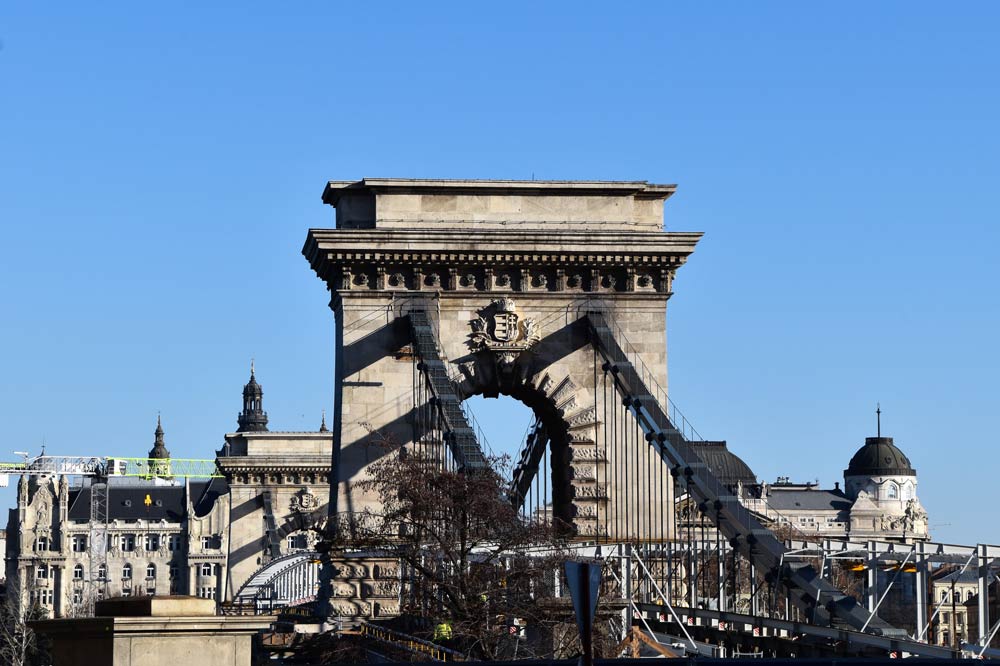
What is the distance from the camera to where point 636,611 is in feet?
195

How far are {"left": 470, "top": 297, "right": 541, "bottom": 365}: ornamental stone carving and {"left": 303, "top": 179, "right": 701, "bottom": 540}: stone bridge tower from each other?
0.14 ft

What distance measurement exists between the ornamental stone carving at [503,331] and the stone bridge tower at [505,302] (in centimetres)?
4

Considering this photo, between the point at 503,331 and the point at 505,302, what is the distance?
2.81ft

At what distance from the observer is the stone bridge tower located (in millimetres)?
67312

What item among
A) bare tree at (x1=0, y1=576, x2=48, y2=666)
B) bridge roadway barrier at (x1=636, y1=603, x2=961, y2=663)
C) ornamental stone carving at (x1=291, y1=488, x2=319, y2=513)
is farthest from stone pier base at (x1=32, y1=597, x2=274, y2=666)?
ornamental stone carving at (x1=291, y1=488, x2=319, y2=513)

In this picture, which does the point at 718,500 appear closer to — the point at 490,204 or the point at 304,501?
the point at 490,204

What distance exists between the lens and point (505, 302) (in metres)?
67.8

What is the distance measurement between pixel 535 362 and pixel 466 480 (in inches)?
543

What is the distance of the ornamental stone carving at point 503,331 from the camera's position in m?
67.7

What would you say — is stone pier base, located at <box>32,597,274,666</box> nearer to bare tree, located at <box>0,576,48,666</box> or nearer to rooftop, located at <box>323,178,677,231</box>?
rooftop, located at <box>323,178,677,231</box>

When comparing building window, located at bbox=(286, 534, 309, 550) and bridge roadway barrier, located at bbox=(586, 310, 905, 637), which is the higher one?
building window, located at bbox=(286, 534, 309, 550)

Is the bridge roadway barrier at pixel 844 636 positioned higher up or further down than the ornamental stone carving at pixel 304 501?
further down

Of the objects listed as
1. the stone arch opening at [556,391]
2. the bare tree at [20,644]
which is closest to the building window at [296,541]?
the bare tree at [20,644]

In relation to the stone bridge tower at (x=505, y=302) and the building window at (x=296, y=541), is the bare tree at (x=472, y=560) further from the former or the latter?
the building window at (x=296, y=541)
